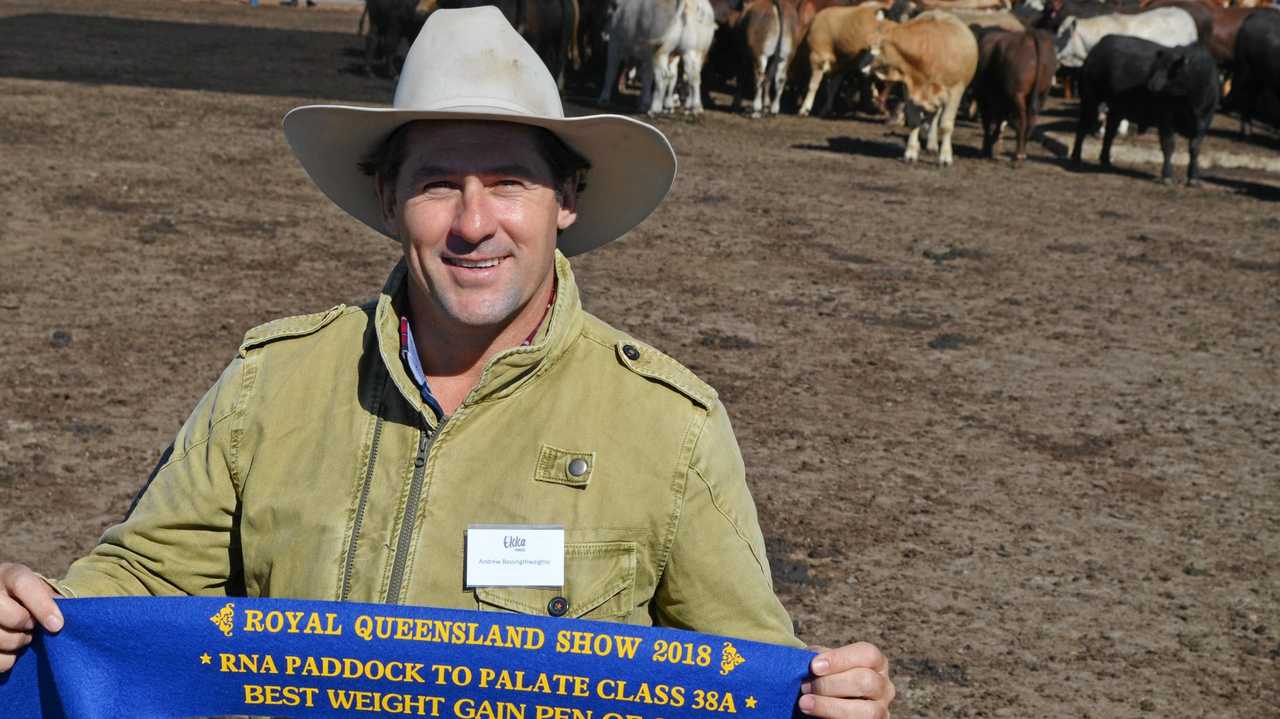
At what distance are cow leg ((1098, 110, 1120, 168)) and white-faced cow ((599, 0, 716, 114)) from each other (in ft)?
19.2

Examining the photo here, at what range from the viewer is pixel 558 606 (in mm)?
2457

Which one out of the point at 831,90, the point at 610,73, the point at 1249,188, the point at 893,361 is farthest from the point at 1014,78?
the point at 893,361

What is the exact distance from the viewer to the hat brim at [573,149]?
8.25ft

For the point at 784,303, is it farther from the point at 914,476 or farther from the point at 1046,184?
the point at 1046,184

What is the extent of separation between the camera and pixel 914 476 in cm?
703

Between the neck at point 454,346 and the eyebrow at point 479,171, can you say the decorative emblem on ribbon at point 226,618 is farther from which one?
the eyebrow at point 479,171

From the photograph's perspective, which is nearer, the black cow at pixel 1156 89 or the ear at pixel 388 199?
the ear at pixel 388 199

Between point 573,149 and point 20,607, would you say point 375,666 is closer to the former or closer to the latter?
point 20,607

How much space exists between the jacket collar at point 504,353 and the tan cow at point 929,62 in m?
16.1

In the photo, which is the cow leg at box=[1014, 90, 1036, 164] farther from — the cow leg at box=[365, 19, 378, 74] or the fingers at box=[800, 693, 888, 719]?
the fingers at box=[800, 693, 888, 719]

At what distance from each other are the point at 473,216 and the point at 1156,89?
1712 centimetres

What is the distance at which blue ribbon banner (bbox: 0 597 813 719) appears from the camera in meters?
2.40

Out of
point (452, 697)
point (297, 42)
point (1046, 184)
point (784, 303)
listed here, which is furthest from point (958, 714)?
point (297, 42)

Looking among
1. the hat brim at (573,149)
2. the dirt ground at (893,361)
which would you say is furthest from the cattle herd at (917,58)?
the hat brim at (573,149)
